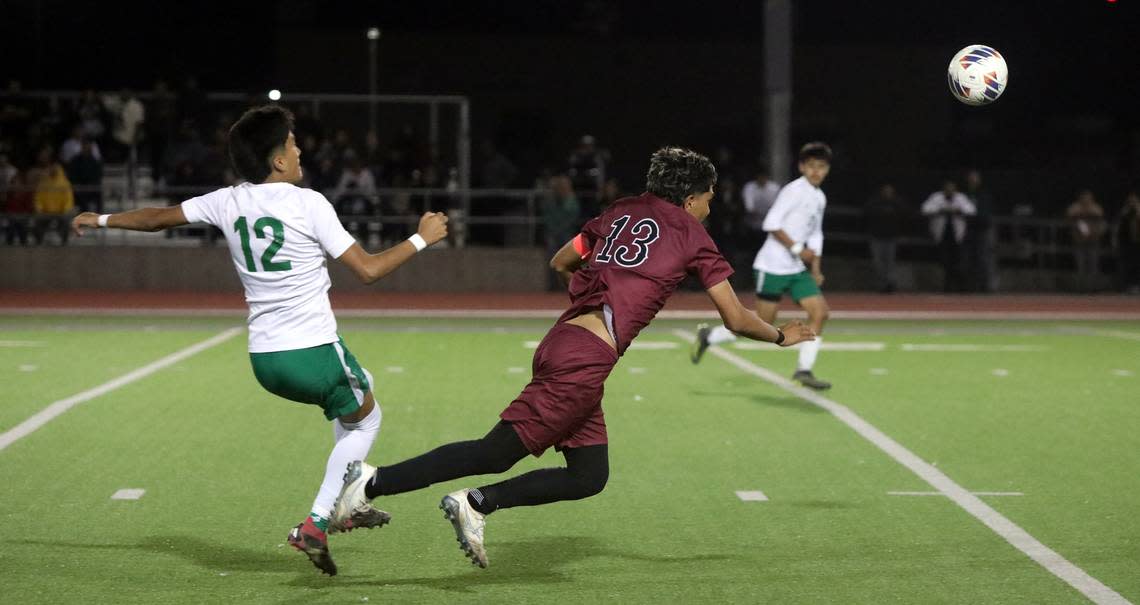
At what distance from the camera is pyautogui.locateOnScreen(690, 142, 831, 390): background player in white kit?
39.3 ft

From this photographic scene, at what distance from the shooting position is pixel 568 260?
6.40 m

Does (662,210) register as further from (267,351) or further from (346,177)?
(346,177)

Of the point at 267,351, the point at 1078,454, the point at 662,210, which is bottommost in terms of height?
the point at 1078,454

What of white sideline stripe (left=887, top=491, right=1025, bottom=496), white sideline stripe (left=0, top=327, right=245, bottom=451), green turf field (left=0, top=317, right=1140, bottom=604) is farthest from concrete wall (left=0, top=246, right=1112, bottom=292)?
white sideline stripe (left=887, top=491, right=1025, bottom=496)

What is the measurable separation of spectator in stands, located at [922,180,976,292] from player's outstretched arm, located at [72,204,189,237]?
20421 millimetres

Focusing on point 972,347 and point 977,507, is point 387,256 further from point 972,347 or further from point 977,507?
point 972,347

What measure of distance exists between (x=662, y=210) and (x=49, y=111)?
22.0 metres

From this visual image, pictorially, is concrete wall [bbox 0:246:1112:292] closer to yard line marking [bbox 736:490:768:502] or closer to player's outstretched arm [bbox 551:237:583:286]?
yard line marking [bbox 736:490:768:502]

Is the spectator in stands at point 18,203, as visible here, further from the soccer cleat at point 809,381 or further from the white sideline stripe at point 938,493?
the white sideline stripe at point 938,493

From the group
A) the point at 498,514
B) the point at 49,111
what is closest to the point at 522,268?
the point at 49,111

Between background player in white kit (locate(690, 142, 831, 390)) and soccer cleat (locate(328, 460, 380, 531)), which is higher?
background player in white kit (locate(690, 142, 831, 390))

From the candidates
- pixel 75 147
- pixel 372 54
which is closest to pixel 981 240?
pixel 75 147

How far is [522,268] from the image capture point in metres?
25.6

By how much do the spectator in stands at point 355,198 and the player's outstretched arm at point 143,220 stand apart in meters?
17.8
